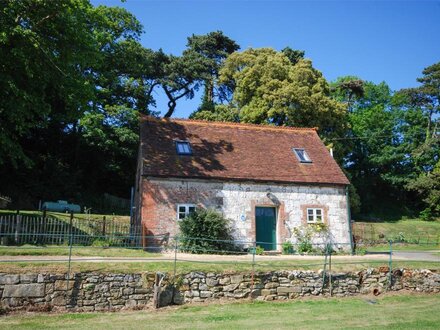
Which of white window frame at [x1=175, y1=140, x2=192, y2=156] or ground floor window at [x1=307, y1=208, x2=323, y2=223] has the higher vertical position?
white window frame at [x1=175, y1=140, x2=192, y2=156]

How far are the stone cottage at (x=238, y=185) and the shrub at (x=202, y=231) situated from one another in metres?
1.13

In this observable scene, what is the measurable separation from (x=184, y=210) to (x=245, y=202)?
3.45m

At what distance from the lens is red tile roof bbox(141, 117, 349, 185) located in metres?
22.6

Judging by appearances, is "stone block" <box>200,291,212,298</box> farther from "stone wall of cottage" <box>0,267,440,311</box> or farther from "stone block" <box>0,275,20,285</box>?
"stone block" <box>0,275,20,285</box>

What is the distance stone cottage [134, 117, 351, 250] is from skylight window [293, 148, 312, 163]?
0.23ft

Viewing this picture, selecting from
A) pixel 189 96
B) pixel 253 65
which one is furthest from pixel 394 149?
pixel 189 96

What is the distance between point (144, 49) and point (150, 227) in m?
30.1

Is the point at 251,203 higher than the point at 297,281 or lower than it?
higher

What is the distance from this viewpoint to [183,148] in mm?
24172

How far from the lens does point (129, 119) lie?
125 ft

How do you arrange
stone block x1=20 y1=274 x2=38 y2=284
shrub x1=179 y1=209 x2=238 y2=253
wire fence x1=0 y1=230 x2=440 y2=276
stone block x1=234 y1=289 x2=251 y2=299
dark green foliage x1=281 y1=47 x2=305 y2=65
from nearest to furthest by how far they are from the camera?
stone block x1=20 y1=274 x2=38 y2=284 < wire fence x1=0 y1=230 x2=440 y2=276 < stone block x1=234 y1=289 x2=251 y2=299 < shrub x1=179 y1=209 x2=238 y2=253 < dark green foliage x1=281 y1=47 x2=305 y2=65

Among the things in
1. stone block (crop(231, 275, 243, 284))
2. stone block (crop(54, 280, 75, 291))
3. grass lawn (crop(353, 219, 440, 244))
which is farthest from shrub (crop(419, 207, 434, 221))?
stone block (crop(54, 280, 75, 291))

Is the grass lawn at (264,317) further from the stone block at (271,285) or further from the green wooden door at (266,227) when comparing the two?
the green wooden door at (266,227)

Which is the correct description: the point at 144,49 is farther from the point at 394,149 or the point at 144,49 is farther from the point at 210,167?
the point at 394,149
